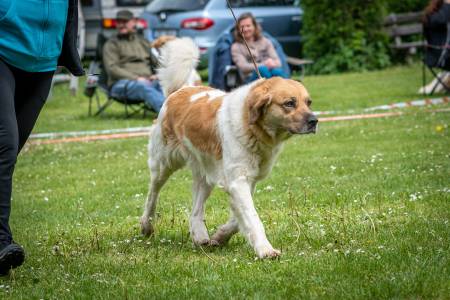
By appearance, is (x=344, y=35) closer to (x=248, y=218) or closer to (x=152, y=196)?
(x=152, y=196)

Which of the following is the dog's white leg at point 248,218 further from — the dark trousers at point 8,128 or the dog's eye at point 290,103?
the dark trousers at point 8,128

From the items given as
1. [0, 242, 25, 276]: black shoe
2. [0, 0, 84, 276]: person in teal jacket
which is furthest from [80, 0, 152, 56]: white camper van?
[0, 242, 25, 276]: black shoe

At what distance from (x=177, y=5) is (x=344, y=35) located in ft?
15.4

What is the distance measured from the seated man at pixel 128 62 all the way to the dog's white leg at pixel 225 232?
30.2 ft

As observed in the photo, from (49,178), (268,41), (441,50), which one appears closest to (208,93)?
(49,178)

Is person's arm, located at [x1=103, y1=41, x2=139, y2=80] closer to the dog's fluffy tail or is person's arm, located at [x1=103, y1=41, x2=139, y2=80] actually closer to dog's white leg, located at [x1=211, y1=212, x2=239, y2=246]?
the dog's fluffy tail

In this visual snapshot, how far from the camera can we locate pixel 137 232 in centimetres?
646

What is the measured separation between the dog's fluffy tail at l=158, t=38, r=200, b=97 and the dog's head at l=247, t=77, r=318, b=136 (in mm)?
1384

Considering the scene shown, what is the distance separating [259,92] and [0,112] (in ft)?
5.42

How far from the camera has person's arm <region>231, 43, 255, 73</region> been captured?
13211 mm

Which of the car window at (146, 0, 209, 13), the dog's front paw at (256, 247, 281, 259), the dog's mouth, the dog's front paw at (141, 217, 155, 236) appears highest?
the dog's mouth

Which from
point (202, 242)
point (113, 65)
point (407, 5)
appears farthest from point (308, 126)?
point (407, 5)

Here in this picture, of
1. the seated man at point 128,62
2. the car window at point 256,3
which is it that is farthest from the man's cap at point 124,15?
the car window at point 256,3

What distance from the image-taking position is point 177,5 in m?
20.1
